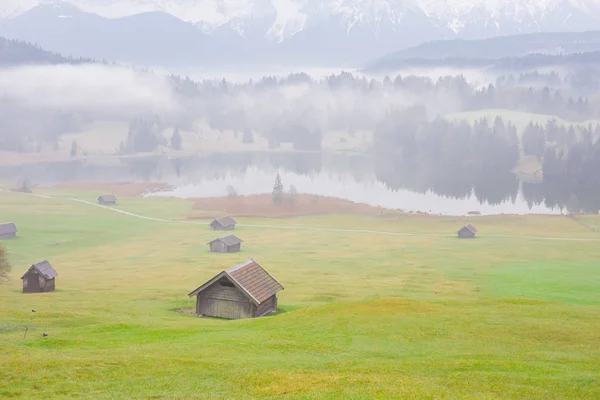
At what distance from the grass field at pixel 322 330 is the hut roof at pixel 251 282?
259 cm

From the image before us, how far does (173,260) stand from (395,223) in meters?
65.4

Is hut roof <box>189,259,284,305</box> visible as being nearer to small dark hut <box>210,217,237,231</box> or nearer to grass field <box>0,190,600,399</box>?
grass field <box>0,190,600,399</box>

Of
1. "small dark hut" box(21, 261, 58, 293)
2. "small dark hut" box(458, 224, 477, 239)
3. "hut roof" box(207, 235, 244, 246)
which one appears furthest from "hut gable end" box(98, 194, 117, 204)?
"small dark hut" box(21, 261, 58, 293)

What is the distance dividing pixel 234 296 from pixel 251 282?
203 centimetres

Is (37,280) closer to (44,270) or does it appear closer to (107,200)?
(44,270)

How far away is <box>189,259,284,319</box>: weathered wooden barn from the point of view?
202 ft

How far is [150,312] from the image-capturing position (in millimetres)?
60656

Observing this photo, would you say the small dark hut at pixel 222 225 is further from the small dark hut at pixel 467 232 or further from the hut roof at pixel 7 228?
the small dark hut at pixel 467 232

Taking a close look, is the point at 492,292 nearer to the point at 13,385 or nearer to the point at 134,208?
the point at 13,385

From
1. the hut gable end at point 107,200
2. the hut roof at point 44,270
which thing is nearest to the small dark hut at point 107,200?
the hut gable end at point 107,200

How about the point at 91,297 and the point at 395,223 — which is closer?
the point at 91,297

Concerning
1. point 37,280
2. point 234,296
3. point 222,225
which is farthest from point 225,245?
point 234,296

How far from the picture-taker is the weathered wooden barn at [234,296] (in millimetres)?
61500

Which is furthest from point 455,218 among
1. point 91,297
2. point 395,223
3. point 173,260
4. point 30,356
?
point 30,356
